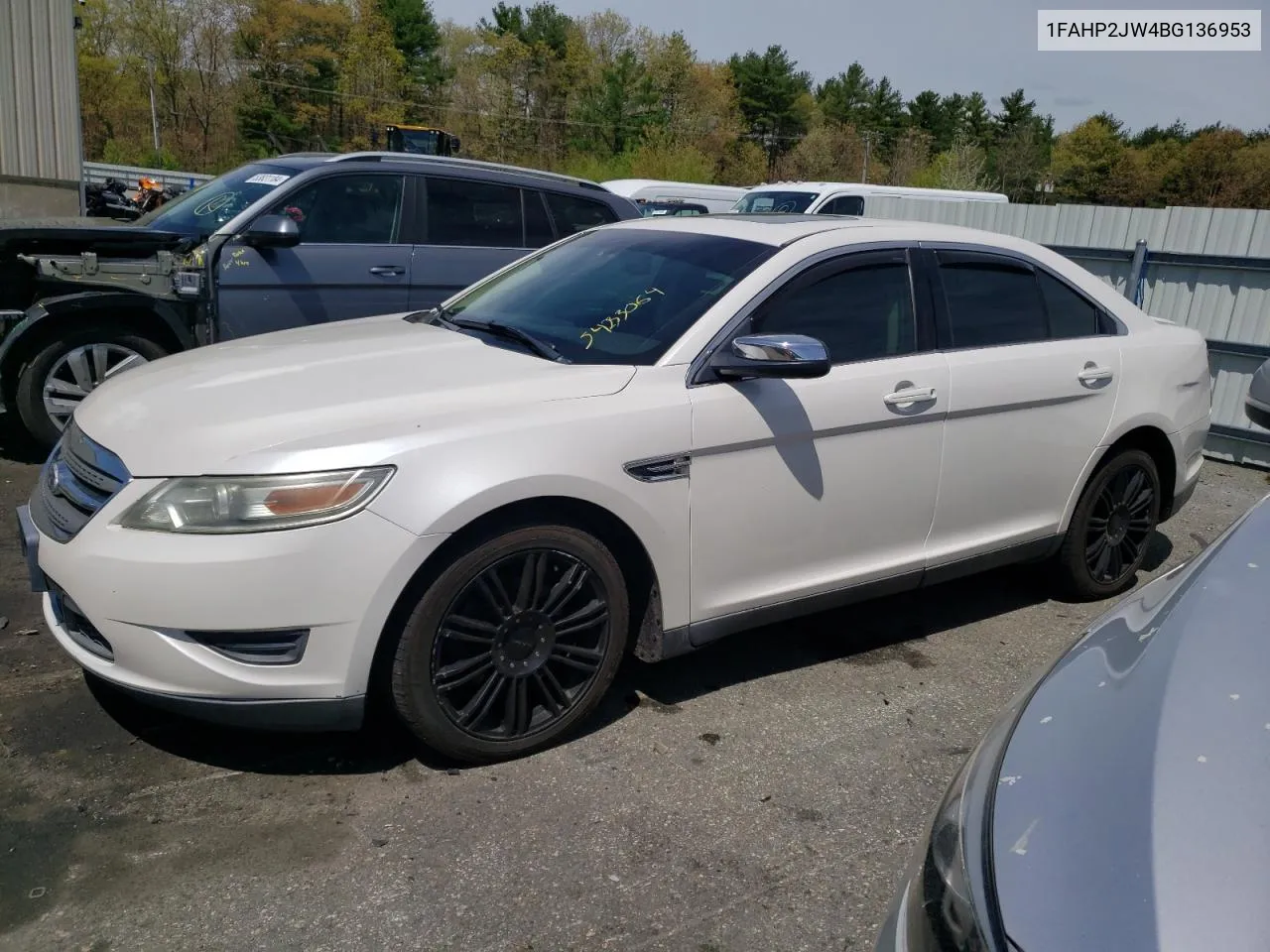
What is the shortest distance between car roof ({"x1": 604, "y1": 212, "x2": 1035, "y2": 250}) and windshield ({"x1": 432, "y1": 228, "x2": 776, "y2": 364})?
0.07 meters

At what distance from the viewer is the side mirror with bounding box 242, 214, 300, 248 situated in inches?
234

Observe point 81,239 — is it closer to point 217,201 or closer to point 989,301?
point 217,201

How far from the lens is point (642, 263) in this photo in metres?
3.93

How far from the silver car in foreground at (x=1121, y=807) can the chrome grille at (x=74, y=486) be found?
7.84ft

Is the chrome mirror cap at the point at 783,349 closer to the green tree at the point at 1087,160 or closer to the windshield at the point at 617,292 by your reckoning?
the windshield at the point at 617,292

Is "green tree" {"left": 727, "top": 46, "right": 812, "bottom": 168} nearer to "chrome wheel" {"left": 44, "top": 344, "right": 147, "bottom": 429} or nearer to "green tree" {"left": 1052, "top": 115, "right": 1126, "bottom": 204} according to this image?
"green tree" {"left": 1052, "top": 115, "right": 1126, "bottom": 204}

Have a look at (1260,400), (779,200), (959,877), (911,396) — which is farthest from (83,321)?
(779,200)

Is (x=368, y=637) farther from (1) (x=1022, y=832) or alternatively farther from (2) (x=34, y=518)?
(1) (x=1022, y=832)

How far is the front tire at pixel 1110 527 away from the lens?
15.1 feet

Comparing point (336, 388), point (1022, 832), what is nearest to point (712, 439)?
point (336, 388)

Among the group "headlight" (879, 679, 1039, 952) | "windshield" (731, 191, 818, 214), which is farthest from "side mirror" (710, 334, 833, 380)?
"windshield" (731, 191, 818, 214)

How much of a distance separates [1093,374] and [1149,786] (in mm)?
3190

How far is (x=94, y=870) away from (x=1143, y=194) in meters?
70.9

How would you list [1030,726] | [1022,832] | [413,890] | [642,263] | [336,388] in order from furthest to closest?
1. [642,263]
2. [336,388]
3. [413,890]
4. [1030,726]
5. [1022,832]
